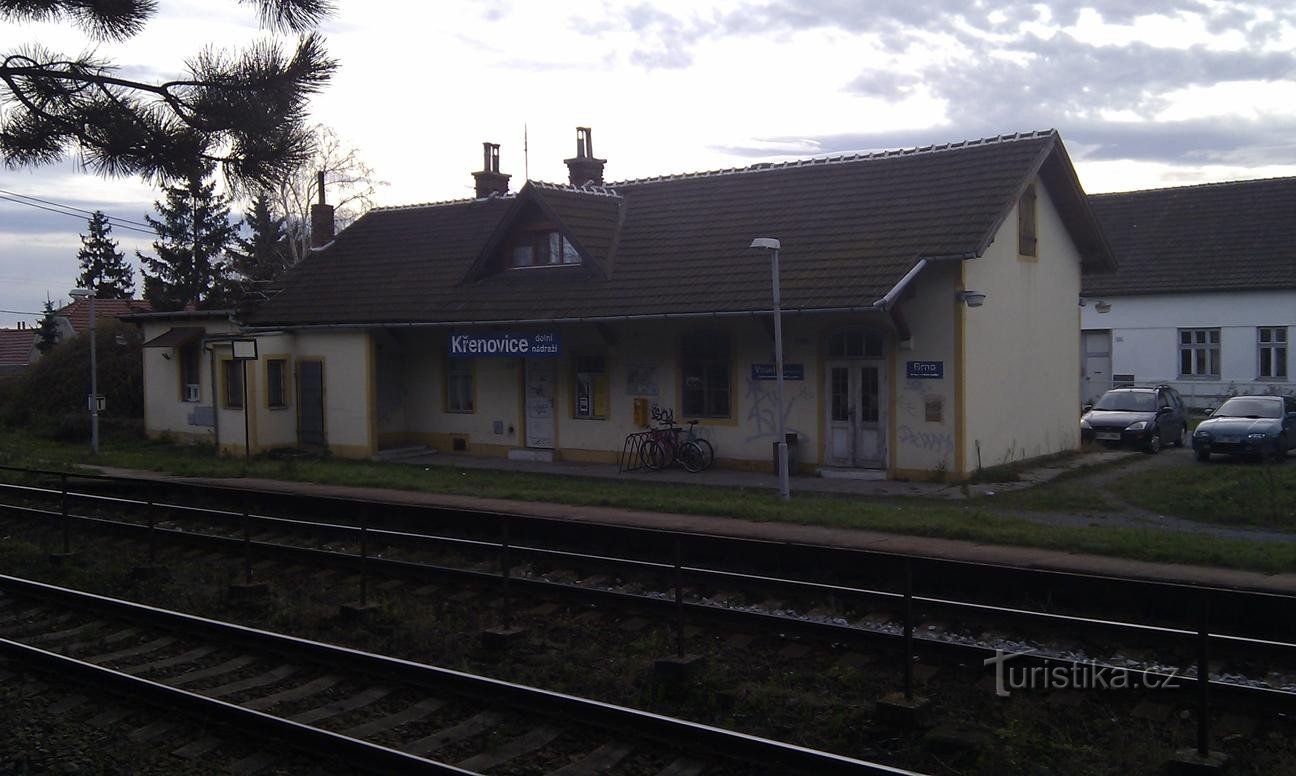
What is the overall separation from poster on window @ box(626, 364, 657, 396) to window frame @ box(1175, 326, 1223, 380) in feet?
66.5

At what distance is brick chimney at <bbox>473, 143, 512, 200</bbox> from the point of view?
2956cm

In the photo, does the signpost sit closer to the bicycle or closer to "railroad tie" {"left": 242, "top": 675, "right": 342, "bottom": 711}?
the bicycle

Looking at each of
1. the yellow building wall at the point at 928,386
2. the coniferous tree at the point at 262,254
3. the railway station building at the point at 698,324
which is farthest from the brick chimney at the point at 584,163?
the coniferous tree at the point at 262,254

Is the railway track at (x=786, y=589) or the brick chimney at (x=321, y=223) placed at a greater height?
the brick chimney at (x=321, y=223)

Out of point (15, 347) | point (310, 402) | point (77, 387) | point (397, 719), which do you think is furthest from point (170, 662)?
point (15, 347)

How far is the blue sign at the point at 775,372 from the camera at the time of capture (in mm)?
20266

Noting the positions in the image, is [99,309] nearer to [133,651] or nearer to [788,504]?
[788,504]

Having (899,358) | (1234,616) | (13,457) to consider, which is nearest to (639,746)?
(1234,616)

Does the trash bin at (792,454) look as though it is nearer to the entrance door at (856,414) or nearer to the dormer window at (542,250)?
the entrance door at (856,414)

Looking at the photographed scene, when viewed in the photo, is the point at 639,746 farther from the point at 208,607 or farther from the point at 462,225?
the point at 462,225

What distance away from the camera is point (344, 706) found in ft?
24.9

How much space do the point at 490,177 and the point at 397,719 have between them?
23743mm

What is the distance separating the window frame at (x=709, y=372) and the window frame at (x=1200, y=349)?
1976cm

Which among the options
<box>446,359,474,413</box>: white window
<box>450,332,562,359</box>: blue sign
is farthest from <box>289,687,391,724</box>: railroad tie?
<box>446,359,474,413</box>: white window
